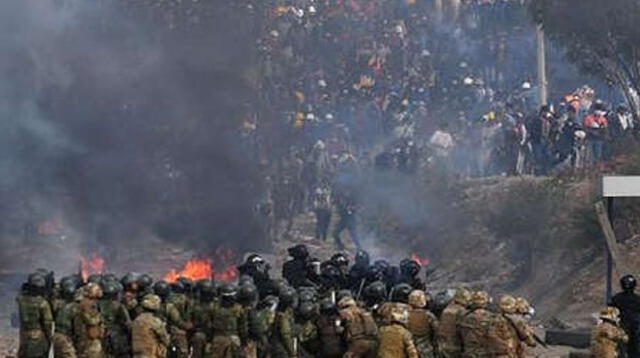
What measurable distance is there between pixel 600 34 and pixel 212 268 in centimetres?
901

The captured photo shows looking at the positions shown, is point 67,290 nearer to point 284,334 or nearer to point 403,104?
point 284,334

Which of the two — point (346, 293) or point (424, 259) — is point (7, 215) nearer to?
point (424, 259)

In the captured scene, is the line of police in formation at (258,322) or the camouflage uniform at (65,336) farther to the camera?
the camouflage uniform at (65,336)

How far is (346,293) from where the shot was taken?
64.6 ft

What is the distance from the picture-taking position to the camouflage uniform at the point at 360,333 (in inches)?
741

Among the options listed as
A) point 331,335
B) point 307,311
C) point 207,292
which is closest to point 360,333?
point 331,335

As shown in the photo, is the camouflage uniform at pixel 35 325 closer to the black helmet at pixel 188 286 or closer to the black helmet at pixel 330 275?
the black helmet at pixel 188 286

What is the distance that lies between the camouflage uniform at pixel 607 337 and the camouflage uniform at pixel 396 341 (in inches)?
90.9

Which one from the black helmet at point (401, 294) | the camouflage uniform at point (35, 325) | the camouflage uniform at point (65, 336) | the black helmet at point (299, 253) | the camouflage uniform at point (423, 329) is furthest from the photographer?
the black helmet at point (299, 253)

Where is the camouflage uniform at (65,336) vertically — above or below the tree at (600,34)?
below

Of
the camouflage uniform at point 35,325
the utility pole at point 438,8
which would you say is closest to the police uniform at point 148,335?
the camouflage uniform at point 35,325

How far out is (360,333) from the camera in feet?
61.9

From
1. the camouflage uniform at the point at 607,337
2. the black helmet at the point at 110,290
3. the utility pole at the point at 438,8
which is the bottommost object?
the camouflage uniform at the point at 607,337

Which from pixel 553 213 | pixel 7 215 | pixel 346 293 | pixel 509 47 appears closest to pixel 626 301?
pixel 346 293
